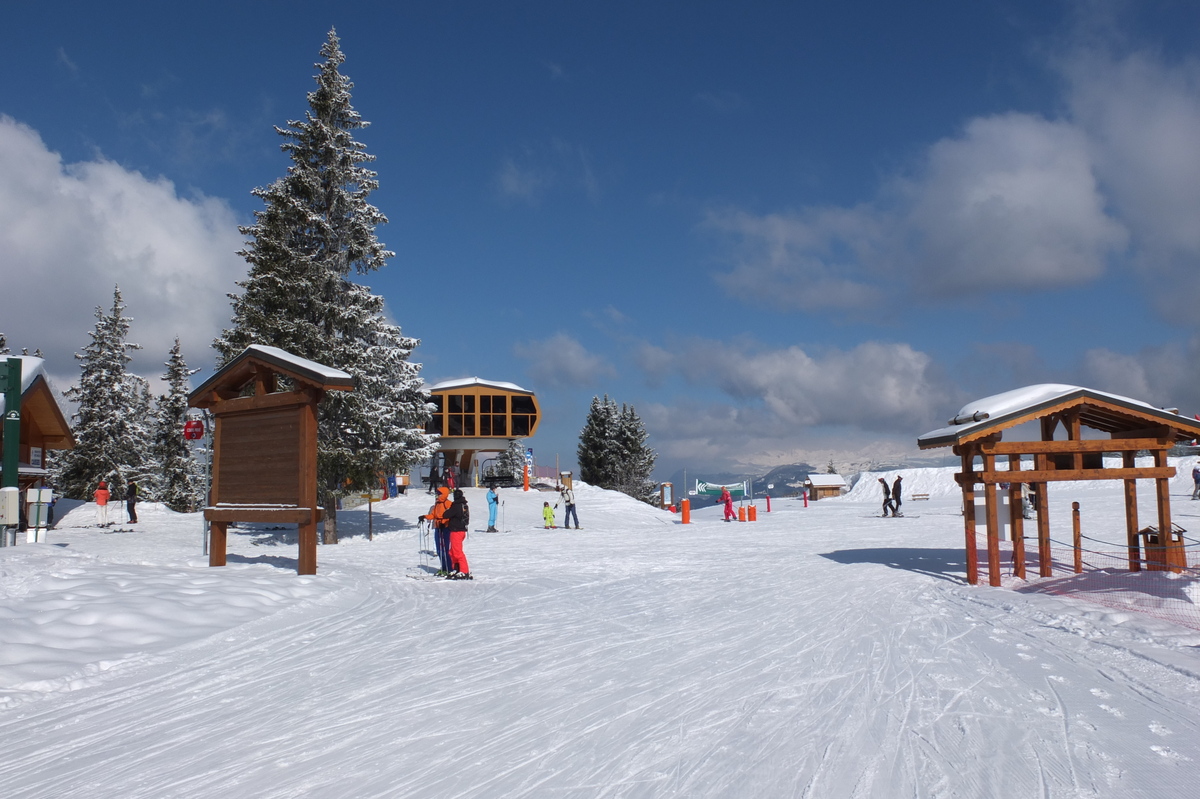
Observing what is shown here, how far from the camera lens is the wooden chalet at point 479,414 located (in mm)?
48812

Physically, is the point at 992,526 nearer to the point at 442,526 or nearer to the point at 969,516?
the point at 969,516

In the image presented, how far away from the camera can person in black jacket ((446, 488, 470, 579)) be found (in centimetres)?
1333

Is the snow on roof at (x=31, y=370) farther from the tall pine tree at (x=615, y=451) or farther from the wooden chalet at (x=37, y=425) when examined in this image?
the tall pine tree at (x=615, y=451)

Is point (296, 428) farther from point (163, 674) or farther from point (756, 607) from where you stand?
point (756, 607)

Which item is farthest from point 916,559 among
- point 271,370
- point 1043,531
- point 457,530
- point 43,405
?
point 43,405

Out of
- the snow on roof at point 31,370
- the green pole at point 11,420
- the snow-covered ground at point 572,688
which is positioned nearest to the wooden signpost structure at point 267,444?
the snow-covered ground at point 572,688

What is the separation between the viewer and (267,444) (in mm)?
13945

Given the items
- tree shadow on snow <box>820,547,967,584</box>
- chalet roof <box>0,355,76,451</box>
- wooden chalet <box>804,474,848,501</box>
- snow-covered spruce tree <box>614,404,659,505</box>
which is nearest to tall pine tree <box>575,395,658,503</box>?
snow-covered spruce tree <box>614,404,659,505</box>

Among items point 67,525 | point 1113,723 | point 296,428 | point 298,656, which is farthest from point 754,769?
point 67,525

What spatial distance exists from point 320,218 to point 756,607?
17.4m

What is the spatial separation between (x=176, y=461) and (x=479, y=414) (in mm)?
17615

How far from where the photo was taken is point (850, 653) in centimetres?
775

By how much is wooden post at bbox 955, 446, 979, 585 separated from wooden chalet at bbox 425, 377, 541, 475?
3770cm

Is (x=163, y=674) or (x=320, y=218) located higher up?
(x=320, y=218)
